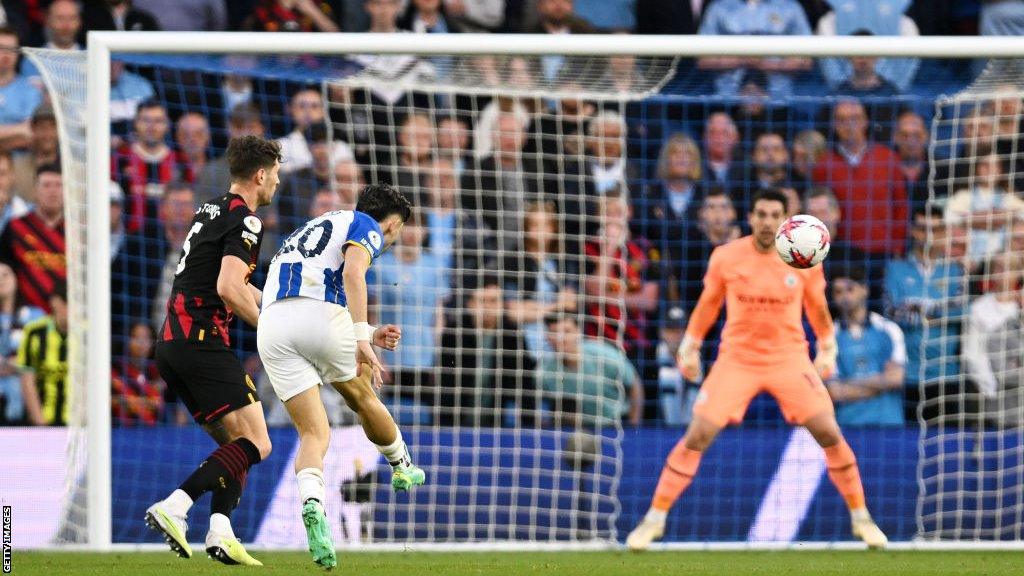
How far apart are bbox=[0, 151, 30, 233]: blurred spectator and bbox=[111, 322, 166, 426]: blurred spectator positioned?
130 centimetres

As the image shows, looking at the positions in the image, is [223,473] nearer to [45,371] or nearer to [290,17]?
[45,371]

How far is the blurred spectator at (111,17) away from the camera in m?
12.8

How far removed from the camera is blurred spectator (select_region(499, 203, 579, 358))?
36.5 feet

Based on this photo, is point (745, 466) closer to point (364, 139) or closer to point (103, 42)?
point (364, 139)

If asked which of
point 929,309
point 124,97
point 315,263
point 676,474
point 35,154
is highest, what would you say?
point 124,97

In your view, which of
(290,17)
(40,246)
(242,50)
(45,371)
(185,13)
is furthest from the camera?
(290,17)

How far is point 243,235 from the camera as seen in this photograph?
730 cm

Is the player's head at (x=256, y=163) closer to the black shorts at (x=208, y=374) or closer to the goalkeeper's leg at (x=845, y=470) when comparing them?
the black shorts at (x=208, y=374)

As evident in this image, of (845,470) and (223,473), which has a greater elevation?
(223,473)

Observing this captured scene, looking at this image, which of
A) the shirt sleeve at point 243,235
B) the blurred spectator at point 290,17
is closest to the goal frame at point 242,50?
the shirt sleeve at point 243,235

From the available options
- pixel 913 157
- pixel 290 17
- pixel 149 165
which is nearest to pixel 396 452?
pixel 149 165

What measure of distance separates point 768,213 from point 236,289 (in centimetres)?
429

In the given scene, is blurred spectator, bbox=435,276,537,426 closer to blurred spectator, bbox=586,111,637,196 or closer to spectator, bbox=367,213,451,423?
spectator, bbox=367,213,451,423

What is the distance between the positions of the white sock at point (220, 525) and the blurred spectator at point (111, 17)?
6797 millimetres
